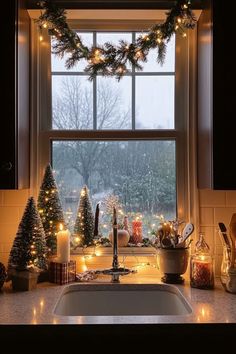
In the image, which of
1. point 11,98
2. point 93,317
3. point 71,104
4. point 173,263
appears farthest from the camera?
point 71,104

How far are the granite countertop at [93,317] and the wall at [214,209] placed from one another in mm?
276

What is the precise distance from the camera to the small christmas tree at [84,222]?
1.89 metres

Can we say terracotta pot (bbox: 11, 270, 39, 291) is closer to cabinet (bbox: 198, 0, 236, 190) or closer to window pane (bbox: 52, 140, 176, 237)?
window pane (bbox: 52, 140, 176, 237)

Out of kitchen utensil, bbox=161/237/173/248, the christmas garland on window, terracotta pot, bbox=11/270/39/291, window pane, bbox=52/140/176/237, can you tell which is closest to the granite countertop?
terracotta pot, bbox=11/270/39/291

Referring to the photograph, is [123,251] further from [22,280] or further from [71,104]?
[71,104]

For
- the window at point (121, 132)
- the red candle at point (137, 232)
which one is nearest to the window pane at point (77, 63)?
the window at point (121, 132)

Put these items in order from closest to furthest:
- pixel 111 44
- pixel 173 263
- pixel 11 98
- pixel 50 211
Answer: pixel 11 98 → pixel 173 263 → pixel 50 211 → pixel 111 44

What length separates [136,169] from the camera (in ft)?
6.60

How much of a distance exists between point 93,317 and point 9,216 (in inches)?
31.7

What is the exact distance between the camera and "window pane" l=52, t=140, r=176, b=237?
199cm

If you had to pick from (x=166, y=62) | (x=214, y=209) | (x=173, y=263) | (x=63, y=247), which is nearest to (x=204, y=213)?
(x=214, y=209)

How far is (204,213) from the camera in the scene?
1.92 m

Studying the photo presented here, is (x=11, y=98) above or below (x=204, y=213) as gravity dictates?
above
